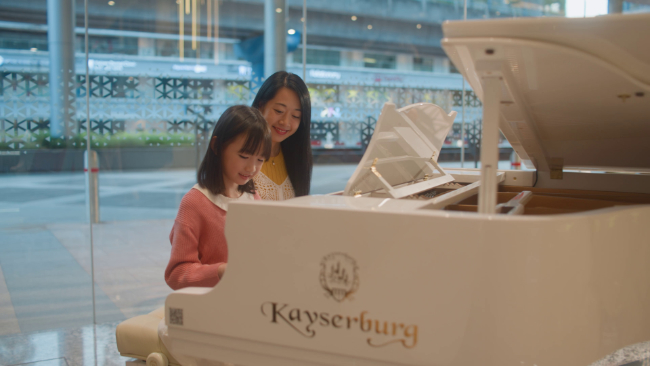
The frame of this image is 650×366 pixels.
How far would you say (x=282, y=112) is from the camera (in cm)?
200

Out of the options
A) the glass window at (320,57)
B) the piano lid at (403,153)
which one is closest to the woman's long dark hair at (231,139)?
the piano lid at (403,153)

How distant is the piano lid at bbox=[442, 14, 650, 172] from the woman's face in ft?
2.56

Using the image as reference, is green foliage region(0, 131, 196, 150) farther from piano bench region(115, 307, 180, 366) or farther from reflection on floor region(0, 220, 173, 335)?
piano bench region(115, 307, 180, 366)

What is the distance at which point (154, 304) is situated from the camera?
3674 millimetres

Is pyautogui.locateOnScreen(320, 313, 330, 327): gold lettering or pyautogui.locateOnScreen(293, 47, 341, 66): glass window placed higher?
pyautogui.locateOnScreen(293, 47, 341, 66): glass window

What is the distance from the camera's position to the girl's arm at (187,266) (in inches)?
58.8

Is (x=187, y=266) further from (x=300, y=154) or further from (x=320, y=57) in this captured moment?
(x=320, y=57)

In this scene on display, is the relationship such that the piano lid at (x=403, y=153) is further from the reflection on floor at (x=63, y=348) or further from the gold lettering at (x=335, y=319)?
the reflection on floor at (x=63, y=348)

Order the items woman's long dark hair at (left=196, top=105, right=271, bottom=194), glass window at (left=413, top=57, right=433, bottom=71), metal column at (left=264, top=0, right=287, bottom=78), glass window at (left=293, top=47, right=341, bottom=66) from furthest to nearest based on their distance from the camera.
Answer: glass window at (left=413, top=57, right=433, bottom=71) → glass window at (left=293, top=47, right=341, bottom=66) → metal column at (left=264, top=0, right=287, bottom=78) → woman's long dark hair at (left=196, top=105, right=271, bottom=194)

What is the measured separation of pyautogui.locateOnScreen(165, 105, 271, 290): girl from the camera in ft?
4.98

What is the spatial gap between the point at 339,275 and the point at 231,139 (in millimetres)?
669

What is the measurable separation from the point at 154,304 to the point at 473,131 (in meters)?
4.33

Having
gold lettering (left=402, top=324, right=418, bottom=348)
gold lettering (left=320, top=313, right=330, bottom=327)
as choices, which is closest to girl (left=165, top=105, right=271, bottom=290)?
gold lettering (left=320, top=313, right=330, bottom=327)

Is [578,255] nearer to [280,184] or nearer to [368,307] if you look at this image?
[368,307]
